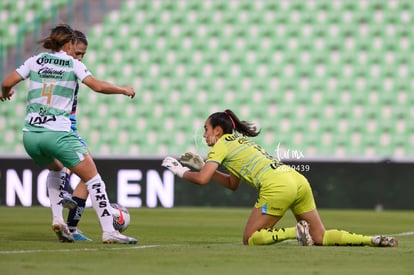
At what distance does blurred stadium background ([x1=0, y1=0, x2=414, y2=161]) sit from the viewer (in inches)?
686

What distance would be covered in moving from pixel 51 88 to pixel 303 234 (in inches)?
90.1

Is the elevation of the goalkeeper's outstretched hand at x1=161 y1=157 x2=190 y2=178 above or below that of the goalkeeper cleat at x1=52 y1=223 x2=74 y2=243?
above

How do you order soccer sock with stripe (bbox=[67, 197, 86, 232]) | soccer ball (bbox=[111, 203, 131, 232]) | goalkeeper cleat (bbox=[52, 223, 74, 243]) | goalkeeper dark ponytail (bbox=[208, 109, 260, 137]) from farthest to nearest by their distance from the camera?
soccer ball (bbox=[111, 203, 131, 232]) → soccer sock with stripe (bbox=[67, 197, 86, 232]) → goalkeeper dark ponytail (bbox=[208, 109, 260, 137]) → goalkeeper cleat (bbox=[52, 223, 74, 243])

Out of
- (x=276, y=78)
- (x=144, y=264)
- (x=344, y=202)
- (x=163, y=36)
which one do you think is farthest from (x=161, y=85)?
(x=144, y=264)

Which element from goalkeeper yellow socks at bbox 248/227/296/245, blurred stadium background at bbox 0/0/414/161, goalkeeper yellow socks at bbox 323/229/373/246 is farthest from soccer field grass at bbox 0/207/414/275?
blurred stadium background at bbox 0/0/414/161

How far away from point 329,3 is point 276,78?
180cm

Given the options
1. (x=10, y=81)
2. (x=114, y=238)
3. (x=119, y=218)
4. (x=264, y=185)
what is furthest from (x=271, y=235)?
(x=10, y=81)

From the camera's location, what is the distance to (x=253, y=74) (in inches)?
707

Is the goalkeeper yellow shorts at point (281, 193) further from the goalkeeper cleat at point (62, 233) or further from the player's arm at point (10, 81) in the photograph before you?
the player's arm at point (10, 81)

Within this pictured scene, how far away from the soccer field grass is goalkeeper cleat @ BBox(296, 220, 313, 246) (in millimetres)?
87

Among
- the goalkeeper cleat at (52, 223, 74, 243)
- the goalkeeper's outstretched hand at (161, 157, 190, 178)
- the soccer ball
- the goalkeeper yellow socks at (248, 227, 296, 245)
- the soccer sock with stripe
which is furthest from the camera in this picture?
the soccer ball

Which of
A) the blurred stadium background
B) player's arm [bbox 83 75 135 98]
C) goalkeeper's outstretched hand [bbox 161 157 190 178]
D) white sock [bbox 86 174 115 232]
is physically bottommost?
white sock [bbox 86 174 115 232]

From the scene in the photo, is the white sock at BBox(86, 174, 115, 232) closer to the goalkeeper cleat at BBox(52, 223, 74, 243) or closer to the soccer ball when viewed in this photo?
the goalkeeper cleat at BBox(52, 223, 74, 243)

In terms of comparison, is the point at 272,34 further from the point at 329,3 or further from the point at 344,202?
the point at 344,202
